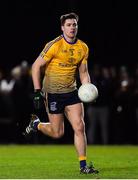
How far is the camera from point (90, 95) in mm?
14359

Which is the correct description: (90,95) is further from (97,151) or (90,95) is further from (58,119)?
(97,151)

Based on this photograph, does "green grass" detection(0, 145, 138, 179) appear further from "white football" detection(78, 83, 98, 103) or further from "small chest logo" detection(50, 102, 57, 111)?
"white football" detection(78, 83, 98, 103)

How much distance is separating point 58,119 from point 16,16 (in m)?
18.1

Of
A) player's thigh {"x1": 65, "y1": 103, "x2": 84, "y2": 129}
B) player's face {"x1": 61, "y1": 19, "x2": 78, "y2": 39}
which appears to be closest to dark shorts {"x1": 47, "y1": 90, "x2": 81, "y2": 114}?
player's thigh {"x1": 65, "y1": 103, "x2": 84, "y2": 129}

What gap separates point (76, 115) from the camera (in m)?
14.4

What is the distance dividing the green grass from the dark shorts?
1.10m

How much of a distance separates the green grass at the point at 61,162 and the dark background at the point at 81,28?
9.16 m

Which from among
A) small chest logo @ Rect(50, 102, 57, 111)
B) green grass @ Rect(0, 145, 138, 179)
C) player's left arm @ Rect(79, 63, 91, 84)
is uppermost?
player's left arm @ Rect(79, 63, 91, 84)

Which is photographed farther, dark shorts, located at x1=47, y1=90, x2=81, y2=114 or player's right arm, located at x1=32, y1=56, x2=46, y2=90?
dark shorts, located at x1=47, y1=90, x2=81, y2=114

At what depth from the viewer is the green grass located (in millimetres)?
14008

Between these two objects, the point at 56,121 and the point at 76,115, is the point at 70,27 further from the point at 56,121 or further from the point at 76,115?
the point at 56,121

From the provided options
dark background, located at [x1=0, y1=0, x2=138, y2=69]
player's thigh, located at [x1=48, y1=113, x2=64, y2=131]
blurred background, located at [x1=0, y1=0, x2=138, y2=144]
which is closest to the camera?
player's thigh, located at [x1=48, y1=113, x2=64, y2=131]

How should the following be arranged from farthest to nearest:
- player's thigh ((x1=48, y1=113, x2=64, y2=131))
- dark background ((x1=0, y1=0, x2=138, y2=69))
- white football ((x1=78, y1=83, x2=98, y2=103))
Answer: dark background ((x1=0, y1=0, x2=138, y2=69)) < player's thigh ((x1=48, y1=113, x2=64, y2=131)) < white football ((x1=78, y1=83, x2=98, y2=103))

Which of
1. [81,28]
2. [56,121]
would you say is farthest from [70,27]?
[81,28]
